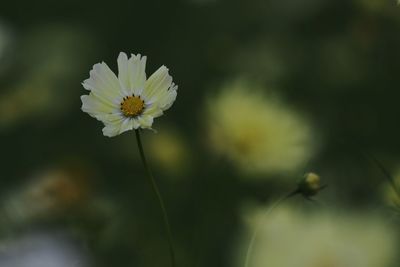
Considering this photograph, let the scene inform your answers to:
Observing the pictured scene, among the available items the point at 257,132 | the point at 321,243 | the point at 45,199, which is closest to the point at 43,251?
the point at 45,199

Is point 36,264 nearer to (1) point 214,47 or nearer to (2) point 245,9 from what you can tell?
(1) point 214,47

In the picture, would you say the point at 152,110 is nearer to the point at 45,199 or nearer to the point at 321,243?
the point at 321,243

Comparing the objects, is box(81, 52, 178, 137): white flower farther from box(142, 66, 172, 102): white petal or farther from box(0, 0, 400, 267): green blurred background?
box(0, 0, 400, 267): green blurred background

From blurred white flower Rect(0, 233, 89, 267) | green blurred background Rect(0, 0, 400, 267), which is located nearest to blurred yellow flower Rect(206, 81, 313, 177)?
green blurred background Rect(0, 0, 400, 267)

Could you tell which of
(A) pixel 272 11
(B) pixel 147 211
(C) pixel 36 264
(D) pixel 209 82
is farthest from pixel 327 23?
(C) pixel 36 264

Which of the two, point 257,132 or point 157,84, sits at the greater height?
point 257,132
